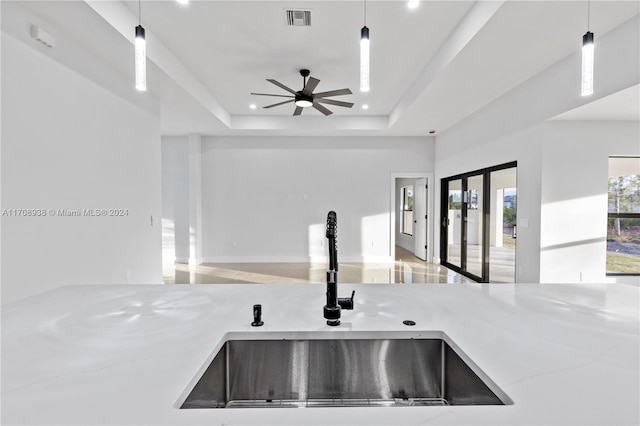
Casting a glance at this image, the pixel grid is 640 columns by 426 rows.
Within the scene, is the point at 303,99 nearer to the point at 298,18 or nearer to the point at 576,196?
the point at 298,18

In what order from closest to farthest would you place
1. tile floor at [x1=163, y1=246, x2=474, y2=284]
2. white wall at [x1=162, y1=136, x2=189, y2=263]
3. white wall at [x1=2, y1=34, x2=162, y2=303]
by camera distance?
1. white wall at [x1=2, y1=34, x2=162, y2=303]
2. tile floor at [x1=163, y1=246, x2=474, y2=284]
3. white wall at [x1=162, y1=136, x2=189, y2=263]

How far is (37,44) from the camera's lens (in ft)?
8.10

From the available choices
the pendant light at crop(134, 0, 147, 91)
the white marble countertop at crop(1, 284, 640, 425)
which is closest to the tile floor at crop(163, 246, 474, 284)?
the white marble countertop at crop(1, 284, 640, 425)

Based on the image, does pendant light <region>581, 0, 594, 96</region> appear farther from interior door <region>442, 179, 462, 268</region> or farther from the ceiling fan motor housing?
interior door <region>442, 179, 462, 268</region>

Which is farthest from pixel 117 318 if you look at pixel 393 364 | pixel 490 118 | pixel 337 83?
pixel 490 118

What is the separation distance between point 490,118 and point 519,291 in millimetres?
4005

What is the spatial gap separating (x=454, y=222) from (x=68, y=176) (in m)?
6.02

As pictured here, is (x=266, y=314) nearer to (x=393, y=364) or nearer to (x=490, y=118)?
(x=393, y=364)

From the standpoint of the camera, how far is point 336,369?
1013mm

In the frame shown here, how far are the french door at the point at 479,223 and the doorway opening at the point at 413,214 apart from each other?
0.48 metres

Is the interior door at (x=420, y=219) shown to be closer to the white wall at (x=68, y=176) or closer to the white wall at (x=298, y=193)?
the white wall at (x=298, y=193)

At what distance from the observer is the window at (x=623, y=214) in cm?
357

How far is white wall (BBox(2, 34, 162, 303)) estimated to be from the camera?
2301 mm

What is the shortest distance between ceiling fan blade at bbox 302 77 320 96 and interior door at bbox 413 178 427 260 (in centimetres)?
409
